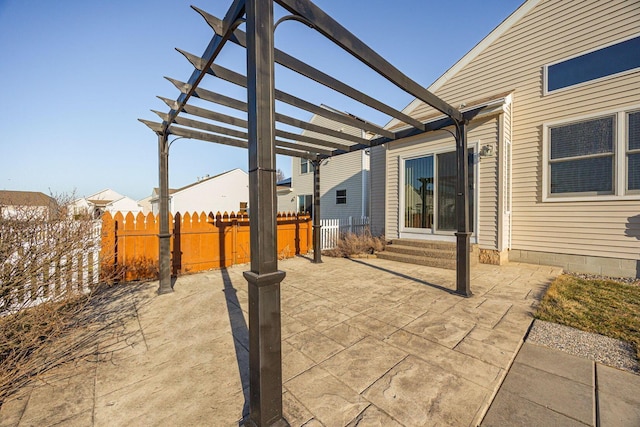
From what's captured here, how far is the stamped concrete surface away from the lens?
5.49 feet

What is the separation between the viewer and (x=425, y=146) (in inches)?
272

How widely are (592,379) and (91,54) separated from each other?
8437 mm

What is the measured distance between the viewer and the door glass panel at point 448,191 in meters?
6.35

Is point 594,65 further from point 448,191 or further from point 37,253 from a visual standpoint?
point 37,253

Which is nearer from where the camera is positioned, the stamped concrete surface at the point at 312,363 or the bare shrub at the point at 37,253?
the stamped concrete surface at the point at 312,363

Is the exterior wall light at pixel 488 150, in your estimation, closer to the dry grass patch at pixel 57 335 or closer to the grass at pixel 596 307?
the grass at pixel 596 307

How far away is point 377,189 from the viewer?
30.5 feet

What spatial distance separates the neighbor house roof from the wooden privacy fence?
1125 mm

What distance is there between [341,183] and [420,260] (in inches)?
308

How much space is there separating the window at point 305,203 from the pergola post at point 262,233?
44.6 ft

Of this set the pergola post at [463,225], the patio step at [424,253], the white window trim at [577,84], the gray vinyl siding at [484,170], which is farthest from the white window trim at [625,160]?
the pergola post at [463,225]

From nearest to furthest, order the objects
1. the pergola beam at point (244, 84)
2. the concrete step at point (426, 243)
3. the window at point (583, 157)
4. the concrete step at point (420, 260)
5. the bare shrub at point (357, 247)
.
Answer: the pergola beam at point (244, 84), the window at point (583, 157), the concrete step at point (420, 260), the concrete step at point (426, 243), the bare shrub at point (357, 247)

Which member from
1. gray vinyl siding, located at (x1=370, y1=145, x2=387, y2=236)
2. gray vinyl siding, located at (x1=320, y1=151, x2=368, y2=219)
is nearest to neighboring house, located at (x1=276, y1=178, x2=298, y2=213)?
gray vinyl siding, located at (x1=320, y1=151, x2=368, y2=219)

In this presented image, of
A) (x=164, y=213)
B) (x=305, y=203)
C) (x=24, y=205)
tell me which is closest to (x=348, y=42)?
(x=24, y=205)
